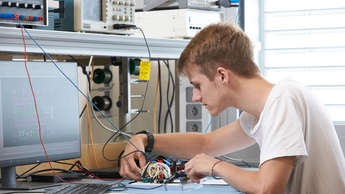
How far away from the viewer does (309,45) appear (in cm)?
319

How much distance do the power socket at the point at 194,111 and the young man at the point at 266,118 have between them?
0.87m

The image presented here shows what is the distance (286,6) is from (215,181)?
151cm

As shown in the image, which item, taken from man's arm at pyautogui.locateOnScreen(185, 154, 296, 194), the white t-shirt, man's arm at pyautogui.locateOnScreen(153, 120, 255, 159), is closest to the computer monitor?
man's arm at pyautogui.locateOnScreen(153, 120, 255, 159)

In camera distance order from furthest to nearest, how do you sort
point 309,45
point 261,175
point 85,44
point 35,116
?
1. point 309,45
2. point 85,44
3. point 35,116
4. point 261,175

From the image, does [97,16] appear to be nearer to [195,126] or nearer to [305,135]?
[195,126]

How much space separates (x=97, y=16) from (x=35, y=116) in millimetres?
594

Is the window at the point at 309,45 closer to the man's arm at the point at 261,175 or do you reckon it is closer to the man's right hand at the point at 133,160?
the man's right hand at the point at 133,160

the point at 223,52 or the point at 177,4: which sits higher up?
the point at 177,4

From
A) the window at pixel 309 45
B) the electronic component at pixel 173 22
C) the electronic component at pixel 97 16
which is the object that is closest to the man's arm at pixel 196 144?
the electronic component at pixel 97 16

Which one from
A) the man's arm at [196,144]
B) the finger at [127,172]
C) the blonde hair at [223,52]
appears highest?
the blonde hair at [223,52]

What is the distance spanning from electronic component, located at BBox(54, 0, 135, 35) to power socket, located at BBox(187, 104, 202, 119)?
21.5 inches

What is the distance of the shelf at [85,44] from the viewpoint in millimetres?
1906

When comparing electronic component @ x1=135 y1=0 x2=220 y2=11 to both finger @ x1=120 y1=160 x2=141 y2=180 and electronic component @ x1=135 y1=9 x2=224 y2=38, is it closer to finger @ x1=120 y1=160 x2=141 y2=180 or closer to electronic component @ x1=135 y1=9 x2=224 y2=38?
electronic component @ x1=135 y1=9 x2=224 y2=38

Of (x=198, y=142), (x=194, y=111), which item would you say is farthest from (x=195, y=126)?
(x=198, y=142)
